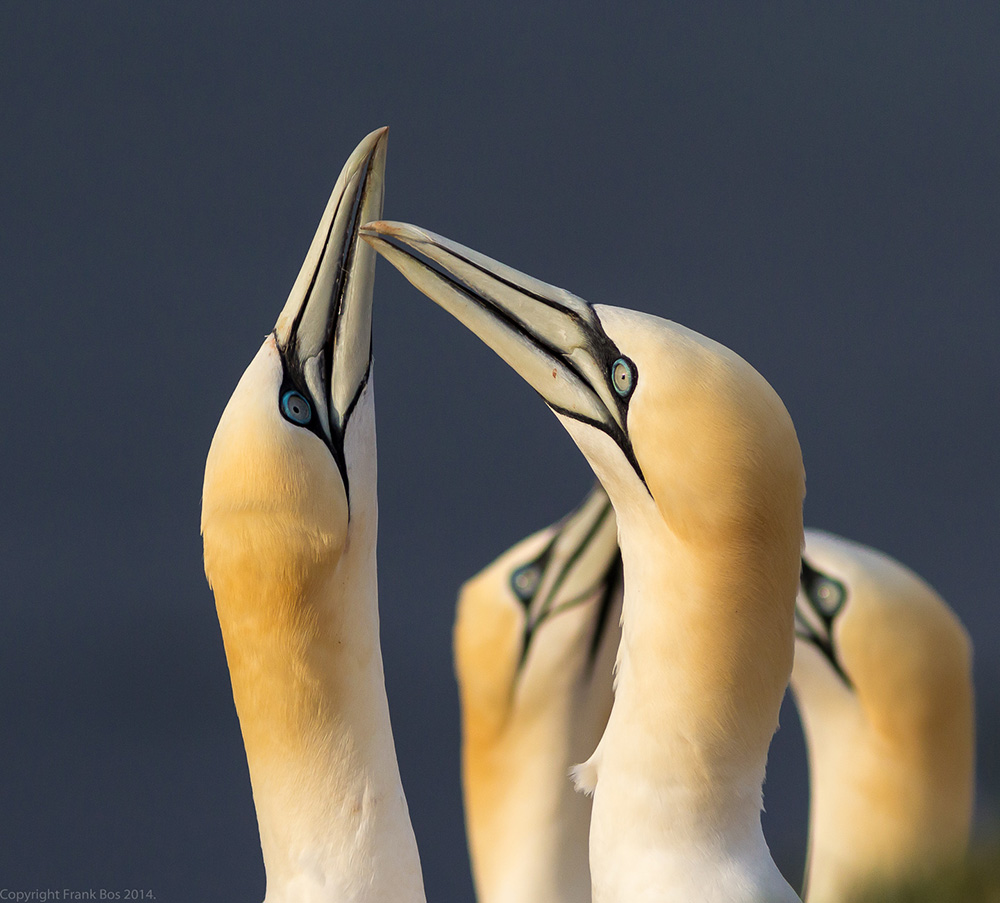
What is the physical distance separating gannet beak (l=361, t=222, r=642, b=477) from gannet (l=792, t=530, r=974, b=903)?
1.50 metres

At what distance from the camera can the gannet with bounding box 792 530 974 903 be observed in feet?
14.5

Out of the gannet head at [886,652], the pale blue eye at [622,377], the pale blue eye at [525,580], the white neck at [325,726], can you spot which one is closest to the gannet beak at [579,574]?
the pale blue eye at [525,580]

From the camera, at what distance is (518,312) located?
3.35 metres

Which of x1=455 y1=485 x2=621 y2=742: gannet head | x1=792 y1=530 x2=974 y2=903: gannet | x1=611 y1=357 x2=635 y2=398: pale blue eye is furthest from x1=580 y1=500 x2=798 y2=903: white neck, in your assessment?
x1=455 y1=485 x2=621 y2=742: gannet head

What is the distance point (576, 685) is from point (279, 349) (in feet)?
5.36

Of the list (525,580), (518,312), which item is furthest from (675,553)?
(525,580)

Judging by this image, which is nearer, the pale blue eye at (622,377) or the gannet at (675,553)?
the gannet at (675,553)

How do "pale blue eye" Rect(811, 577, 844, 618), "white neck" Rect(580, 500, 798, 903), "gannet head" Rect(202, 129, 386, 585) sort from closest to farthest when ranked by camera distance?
1. "white neck" Rect(580, 500, 798, 903)
2. "gannet head" Rect(202, 129, 386, 585)
3. "pale blue eye" Rect(811, 577, 844, 618)

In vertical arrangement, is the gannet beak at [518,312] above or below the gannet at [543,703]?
above

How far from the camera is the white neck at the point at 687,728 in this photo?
10.2ft

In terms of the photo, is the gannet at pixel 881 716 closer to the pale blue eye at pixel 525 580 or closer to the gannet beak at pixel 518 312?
the pale blue eye at pixel 525 580

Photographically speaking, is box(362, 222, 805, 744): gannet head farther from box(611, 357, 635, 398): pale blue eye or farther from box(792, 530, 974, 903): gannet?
box(792, 530, 974, 903): gannet

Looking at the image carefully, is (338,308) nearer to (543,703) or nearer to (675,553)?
(675,553)

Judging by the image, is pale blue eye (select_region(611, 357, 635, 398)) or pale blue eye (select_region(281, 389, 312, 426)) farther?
pale blue eye (select_region(281, 389, 312, 426))
